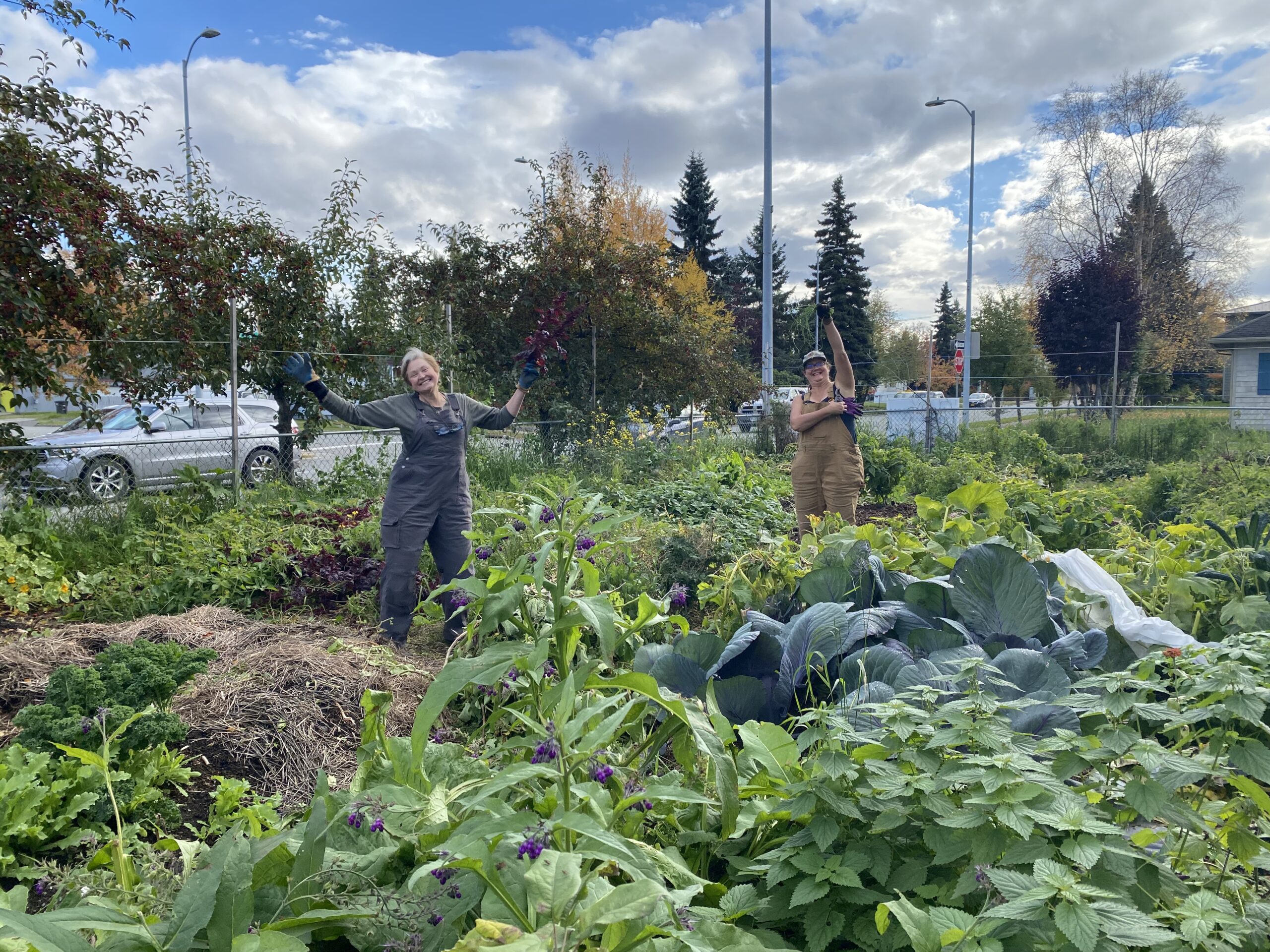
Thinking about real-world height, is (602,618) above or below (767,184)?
below

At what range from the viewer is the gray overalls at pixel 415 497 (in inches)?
171

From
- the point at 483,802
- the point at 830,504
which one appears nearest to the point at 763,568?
the point at 830,504

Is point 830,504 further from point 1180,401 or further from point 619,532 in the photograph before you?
point 1180,401

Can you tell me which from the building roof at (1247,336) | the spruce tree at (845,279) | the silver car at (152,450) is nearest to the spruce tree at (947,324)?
the spruce tree at (845,279)

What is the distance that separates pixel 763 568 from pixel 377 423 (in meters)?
2.25

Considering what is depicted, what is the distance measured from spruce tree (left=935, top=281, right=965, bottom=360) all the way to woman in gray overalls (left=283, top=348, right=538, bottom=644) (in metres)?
59.7

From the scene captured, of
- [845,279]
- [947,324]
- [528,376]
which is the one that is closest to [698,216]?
[845,279]

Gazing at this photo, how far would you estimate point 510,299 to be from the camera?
13133mm

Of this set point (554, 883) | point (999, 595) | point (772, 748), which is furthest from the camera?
point (999, 595)

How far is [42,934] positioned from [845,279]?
166 ft

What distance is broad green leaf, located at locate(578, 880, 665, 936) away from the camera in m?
1.01

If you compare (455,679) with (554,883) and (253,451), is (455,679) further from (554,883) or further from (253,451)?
(253,451)

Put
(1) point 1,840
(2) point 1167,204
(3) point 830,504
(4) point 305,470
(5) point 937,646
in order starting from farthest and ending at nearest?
(2) point 1167,204, (4) point 305,470, (3) point 830,504, (5) point 937,646, (1) point 1,840

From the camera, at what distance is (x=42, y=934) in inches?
42.0
